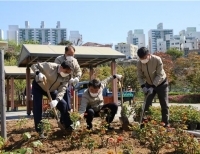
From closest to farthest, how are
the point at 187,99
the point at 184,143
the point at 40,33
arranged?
the point at 184,143 < the point at 187,99 < the point at 40,33

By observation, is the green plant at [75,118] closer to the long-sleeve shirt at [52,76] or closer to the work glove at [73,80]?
the long-sleeve shirt at [52,76]

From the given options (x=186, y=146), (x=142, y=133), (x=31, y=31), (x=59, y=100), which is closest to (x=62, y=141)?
(x=59, y=100)

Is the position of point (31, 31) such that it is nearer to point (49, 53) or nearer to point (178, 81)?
point (178, 81)

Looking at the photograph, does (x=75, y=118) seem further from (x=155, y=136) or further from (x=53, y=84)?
(x=155, y=136)

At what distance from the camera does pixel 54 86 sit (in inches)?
215

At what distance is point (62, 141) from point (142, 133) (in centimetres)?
143

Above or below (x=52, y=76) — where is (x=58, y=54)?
above

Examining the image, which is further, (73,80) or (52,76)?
(73,80)

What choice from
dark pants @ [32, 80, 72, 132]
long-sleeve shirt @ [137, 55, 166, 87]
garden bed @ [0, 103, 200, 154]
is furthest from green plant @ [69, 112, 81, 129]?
long-sleeve shirt @ [137, 55, 166, 87]

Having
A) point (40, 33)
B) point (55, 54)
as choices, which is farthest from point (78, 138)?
point (40, 33)

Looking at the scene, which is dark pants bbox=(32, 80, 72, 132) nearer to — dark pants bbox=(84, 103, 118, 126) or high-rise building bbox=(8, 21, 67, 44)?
dark pants bbox=(84, 103, 118, 126)

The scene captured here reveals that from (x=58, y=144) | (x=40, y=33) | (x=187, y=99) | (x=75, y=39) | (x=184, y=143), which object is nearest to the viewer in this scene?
(x=184, y=143)

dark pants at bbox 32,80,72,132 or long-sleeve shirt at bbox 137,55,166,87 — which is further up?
long-sleeve shirt at bbox 137,55,166,87

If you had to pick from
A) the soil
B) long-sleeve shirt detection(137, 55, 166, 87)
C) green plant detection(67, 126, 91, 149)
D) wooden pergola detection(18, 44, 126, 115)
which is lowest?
the soil
